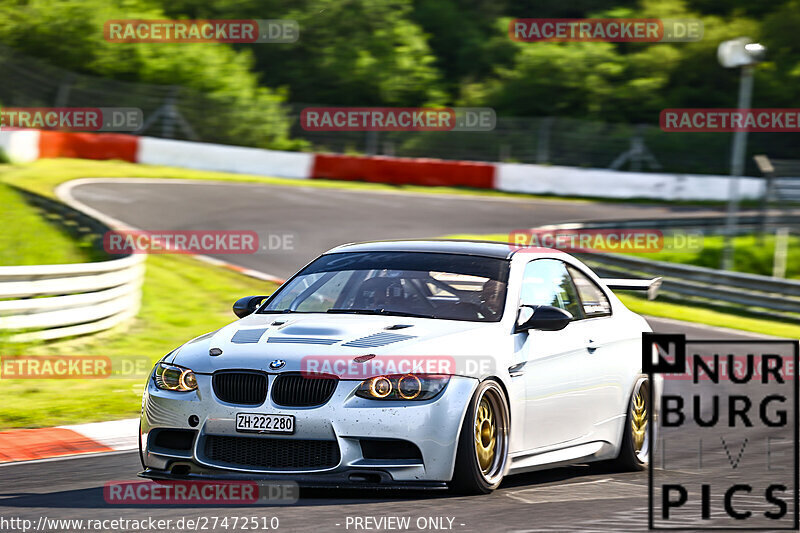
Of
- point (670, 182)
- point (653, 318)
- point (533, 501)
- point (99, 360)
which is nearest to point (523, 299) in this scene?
point (533, 501)

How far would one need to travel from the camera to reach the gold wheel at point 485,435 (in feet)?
20.2

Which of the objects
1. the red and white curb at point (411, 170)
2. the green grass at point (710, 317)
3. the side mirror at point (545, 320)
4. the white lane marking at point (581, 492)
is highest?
→ the red and white curb at point (411, 170)

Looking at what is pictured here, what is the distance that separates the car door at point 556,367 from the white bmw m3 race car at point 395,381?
1cm

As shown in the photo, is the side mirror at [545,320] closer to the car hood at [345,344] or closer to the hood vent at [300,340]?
the car hood at [345,344]

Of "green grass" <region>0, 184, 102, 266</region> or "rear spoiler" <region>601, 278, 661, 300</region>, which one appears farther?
"green grass" <region>0, 184, 102, 266</region>

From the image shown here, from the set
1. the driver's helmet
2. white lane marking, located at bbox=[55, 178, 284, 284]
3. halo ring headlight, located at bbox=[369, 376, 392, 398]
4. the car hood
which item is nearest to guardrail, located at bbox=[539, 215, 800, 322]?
white lane marking, located at bbox=[55, 178, 284, 284]

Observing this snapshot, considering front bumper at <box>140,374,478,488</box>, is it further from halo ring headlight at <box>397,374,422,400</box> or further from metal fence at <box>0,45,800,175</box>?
metal fence at <box>0,45,800,175</box>

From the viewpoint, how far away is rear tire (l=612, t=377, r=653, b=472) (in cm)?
786

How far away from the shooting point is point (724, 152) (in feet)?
125

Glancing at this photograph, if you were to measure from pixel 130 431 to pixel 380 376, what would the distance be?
3.95 metres

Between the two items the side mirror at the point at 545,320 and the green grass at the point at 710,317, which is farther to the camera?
the green grass at the point at 710,317

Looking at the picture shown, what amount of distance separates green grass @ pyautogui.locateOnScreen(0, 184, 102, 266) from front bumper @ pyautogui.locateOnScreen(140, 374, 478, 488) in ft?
36.3

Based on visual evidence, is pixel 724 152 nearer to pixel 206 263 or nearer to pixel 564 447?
pixel 206 263

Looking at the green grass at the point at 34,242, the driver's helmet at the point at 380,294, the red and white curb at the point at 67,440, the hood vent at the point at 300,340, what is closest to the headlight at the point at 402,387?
the hood vent at the point at 300,340
